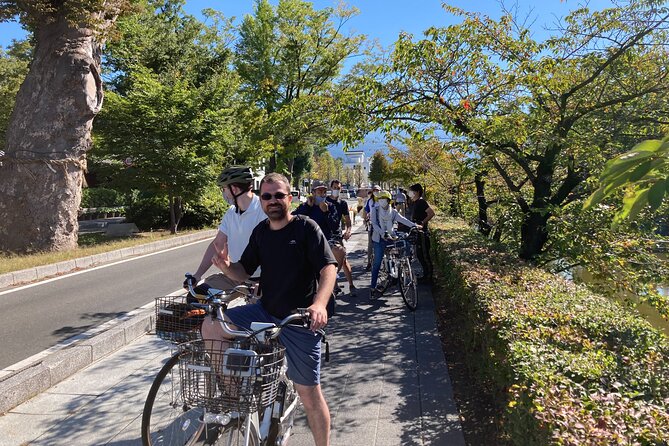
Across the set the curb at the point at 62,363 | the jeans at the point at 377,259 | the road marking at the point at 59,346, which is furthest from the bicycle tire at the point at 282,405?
the jeans at the point at 377,259

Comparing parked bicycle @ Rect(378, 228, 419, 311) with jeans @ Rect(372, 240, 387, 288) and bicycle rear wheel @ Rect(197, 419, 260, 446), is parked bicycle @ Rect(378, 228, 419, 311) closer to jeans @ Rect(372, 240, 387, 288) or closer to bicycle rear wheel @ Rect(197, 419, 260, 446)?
jeans @ Rect(372, 240, 387, 288)

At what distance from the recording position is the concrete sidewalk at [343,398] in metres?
3.29

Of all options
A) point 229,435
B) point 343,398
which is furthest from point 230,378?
point 343,398

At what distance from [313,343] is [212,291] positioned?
26.4 inches

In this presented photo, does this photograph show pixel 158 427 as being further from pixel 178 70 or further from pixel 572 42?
pixel 178 70

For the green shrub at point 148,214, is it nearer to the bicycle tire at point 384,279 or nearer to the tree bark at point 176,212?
the tree bark at point 176,212

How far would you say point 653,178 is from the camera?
5.10 feet

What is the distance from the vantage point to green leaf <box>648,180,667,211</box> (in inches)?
55.9

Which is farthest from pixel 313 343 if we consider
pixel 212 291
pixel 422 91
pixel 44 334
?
pixel 422 91

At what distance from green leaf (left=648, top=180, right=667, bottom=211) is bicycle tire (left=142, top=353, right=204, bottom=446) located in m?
2.34

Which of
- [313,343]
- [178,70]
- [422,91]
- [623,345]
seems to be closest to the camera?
[313,343]

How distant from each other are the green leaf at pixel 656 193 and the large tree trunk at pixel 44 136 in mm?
13380

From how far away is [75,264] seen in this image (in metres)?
10.6

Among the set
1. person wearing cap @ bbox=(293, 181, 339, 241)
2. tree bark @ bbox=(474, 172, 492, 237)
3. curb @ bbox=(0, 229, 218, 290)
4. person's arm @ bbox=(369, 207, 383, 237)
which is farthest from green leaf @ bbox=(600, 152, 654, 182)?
curb @ bbox=(0, 229, 218, 290)
